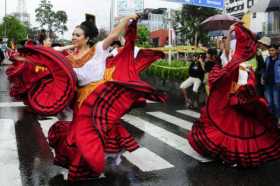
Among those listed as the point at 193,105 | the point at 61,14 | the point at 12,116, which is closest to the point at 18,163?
the point at 12,116

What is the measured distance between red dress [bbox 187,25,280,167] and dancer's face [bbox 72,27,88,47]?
5.63 ft

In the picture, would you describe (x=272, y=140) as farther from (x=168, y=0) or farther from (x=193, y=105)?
(x=168, y=0)

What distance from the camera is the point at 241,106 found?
5.70 meters

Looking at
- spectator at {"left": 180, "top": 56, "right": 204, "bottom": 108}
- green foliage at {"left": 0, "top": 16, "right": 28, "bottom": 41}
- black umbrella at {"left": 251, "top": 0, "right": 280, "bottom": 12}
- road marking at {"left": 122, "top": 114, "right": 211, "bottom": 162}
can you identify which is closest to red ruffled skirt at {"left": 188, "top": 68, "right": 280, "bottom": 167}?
road marking at {"left": 122, "top": 114, "right": 211, "bottom": 162}

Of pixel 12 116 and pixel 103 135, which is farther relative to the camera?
pixel 12 116

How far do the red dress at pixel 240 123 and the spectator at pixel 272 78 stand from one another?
3.53 metres

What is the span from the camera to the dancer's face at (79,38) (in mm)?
5141

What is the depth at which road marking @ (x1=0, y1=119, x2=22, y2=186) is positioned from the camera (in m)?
5.20

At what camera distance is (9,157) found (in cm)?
619

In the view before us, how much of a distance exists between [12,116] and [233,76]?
541 centimetres

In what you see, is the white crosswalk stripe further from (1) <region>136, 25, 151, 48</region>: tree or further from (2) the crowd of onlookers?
(1) <region>136, 25, 151, 48</region>: tree

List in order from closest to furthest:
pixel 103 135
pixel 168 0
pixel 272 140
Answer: pixel 103 135
pixel 272 140
pixel 168 0

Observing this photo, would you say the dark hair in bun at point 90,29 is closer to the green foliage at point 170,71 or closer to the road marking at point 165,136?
the road marking at point 165,136

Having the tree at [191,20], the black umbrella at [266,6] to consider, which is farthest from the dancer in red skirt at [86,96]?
the black umbrella at [266,6]
